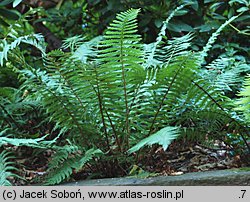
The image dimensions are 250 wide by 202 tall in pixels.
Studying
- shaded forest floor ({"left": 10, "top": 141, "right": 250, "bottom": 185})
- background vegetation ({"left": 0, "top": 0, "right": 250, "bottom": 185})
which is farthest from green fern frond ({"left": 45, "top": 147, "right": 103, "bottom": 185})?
shaded forest floor ({"left": 10, "top": 141, "right": 250, "bottom": 185})

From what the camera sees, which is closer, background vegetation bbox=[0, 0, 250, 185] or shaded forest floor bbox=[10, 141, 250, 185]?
background vegetation bbox=[0, 0, 250, 185]

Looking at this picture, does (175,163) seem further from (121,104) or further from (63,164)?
(63,164)

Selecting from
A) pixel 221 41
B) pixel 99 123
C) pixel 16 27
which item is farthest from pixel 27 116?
pixel 221 41

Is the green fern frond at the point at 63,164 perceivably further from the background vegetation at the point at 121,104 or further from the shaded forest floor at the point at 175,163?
the shaded forest floor at the point at 175,163

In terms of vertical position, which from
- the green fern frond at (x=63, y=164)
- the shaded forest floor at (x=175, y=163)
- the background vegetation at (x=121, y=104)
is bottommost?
the shaded forest floor at (x=175, y=163)

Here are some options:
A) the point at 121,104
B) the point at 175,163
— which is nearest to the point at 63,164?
the point at 121,104

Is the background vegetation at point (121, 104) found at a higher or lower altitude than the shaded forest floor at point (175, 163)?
higher

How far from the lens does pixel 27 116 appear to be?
215cm

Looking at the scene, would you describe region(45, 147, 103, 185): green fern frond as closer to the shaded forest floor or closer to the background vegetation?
the background vegetation

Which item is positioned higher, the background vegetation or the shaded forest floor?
the background vegetation

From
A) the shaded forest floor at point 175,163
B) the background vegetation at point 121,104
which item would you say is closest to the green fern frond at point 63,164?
the background vegetation at point 121,104
